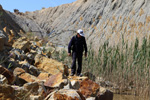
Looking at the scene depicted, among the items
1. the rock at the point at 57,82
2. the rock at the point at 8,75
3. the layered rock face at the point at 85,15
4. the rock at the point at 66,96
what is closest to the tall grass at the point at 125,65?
the rock at the point at 57,82

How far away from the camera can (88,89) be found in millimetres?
3988

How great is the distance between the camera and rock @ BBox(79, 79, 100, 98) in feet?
12.8

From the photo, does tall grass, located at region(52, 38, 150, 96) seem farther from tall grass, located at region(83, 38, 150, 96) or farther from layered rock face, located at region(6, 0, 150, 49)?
layered rock face, located at region(6, 0, 150, 49)

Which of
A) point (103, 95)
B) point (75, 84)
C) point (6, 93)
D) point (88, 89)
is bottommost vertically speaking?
point (103, 95)

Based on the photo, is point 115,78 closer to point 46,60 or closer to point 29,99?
point 46,60

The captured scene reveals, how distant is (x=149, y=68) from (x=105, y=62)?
1459mm

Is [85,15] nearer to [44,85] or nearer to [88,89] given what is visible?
[88,89]

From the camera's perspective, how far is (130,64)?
5789 mm

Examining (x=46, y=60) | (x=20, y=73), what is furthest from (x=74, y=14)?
(x=20, y=73)

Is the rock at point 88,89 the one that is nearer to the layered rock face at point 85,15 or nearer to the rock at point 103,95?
the rock at point 103,95

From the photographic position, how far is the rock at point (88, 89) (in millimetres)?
3895

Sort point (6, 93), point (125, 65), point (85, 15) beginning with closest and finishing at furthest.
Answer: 1. point (6, 93)
2. point (125, 65)
3. point (85, 15)

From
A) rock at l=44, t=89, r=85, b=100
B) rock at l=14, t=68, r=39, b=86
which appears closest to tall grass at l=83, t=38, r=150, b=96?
rock at l=14, t=68, r=39, b=86

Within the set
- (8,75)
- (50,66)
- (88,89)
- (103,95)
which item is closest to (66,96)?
(88,89)
